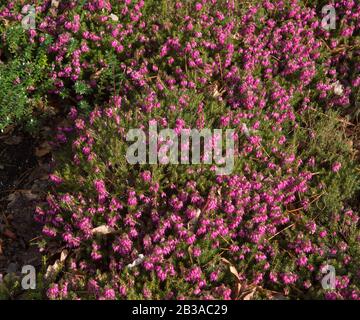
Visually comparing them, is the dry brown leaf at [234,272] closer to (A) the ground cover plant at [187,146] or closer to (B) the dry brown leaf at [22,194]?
(A) the ground cover plant at [187,146]

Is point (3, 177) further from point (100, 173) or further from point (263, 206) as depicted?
point (263, 206)

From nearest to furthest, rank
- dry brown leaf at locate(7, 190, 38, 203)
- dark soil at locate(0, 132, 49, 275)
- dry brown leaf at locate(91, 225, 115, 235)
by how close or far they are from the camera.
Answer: dry brown leaf at locate(91, 225, 115, 235) → dark soil at locate(0, 132, 49, 275) → dry brown leaf at locate(7, 190, 38, 203)

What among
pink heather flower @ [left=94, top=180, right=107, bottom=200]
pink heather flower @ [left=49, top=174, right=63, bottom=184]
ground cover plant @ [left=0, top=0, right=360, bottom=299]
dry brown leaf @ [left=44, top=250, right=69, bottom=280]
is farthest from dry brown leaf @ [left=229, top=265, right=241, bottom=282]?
pink heather flower @ [left=49, top=174, right=63, bottom=184]

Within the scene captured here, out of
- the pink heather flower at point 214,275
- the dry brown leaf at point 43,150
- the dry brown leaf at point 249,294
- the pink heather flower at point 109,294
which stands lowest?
the dry brown leaf at point 249,294

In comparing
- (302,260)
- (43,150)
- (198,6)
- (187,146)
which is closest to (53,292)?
(187,146)

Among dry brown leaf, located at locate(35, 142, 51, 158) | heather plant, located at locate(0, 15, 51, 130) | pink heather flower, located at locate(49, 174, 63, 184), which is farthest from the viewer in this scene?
dry brown leaf, located at locate(35, 142, 51, 158)

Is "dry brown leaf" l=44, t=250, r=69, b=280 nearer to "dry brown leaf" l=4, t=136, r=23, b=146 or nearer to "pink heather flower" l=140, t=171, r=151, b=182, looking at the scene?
"pink heather flower" l=140, t=171, r=151, b=182

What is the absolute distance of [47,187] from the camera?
4.95 metres

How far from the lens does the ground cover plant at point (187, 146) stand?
4.15m

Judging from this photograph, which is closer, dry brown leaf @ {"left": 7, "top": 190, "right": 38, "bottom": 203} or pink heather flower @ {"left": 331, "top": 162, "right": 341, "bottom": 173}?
pink heather flower @ {"left": 331, "top": 162, "right": 341, "bottom": 173}

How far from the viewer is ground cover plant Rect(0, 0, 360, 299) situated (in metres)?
4.15

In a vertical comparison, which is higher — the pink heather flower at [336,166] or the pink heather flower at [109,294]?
the pink heather flower at [336,166]

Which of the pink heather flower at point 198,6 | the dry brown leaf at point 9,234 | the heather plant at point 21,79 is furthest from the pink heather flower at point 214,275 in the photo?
the pink heather flower at point 198,6
